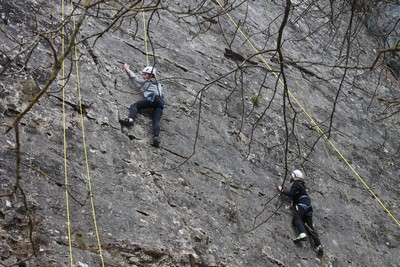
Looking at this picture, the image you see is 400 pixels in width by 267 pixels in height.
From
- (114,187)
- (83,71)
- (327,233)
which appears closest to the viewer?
(114,187)

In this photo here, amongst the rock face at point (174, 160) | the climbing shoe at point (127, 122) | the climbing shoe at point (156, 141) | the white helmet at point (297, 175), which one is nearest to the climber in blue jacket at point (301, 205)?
the white helmet at point (297, 175)

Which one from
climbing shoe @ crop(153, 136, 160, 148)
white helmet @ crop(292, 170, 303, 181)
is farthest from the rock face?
white helmet @ crop(292, 170, 303, 181)

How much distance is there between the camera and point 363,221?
294 inches

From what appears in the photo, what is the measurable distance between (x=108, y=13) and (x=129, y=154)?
8.64 feet

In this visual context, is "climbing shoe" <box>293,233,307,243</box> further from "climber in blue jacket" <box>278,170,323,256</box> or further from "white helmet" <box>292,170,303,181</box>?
"white helmet" <box>292,170,303,181</box>

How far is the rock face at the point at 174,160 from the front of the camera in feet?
14.9

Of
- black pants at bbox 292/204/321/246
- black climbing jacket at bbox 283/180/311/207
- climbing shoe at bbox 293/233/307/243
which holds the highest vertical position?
black climbing jacket at bbox 283/180/311/207

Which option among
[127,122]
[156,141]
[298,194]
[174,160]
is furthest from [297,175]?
[127,122]

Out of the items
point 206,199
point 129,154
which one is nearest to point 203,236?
point 206,199

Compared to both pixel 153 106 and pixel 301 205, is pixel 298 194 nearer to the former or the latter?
pixel 301 205

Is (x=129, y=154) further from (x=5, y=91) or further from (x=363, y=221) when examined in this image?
(x=363, y=221)

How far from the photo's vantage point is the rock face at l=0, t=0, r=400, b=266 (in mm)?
4535

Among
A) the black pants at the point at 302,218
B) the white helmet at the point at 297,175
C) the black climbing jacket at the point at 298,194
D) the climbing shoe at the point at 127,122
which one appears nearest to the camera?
the climbing shoe at the point at 127,122

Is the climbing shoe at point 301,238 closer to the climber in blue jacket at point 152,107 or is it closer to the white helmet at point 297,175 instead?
the white helmet at point 297,175
